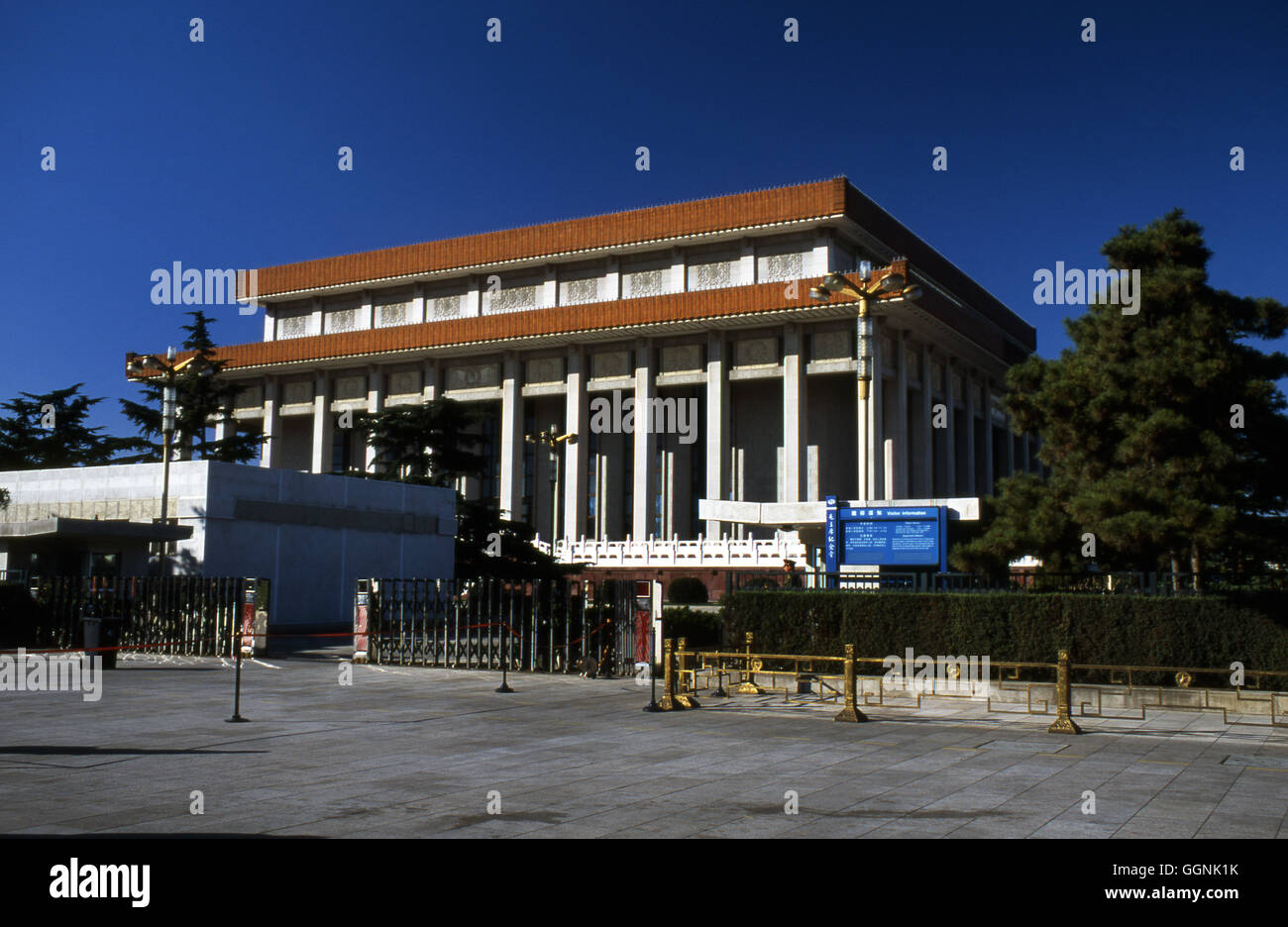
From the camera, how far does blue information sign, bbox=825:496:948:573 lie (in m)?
26.2

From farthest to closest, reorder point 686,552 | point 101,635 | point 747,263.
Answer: point 747,263 < point 686,552 < point 101,635

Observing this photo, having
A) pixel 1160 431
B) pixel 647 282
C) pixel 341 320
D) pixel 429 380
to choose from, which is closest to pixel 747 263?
pixel 647 282

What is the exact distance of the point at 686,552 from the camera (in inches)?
2189

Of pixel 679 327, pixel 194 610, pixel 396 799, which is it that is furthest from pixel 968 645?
pixel 679 327

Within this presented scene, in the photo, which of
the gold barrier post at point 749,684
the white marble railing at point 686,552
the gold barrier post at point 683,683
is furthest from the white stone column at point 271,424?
the gold barrier post at point 683,683

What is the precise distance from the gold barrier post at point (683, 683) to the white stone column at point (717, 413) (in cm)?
3828

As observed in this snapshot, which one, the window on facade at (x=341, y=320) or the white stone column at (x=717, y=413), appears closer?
the white stone column at (x=717, y=413)

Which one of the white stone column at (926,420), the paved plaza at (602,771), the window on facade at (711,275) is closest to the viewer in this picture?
the paved plaza at (602,771)

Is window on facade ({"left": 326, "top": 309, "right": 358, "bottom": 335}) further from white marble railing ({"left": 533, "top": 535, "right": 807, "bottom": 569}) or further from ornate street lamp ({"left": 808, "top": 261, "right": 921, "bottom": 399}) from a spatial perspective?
ornate street lamp ({"left": 808, "top": 261, "right": 921, "bottom": 399})

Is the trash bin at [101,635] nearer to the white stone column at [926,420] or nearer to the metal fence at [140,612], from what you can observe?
the metal fence at [140,612]

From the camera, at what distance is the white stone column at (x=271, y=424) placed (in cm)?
7644

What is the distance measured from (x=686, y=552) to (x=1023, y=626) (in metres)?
34.1

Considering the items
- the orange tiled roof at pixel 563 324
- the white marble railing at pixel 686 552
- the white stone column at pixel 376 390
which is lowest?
the white marble railing at pixel 686 552

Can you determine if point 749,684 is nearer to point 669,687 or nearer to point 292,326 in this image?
point 669,687
